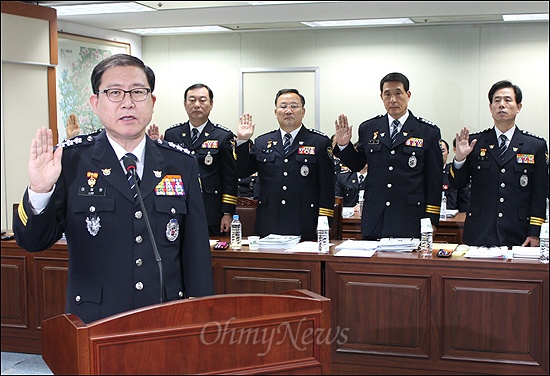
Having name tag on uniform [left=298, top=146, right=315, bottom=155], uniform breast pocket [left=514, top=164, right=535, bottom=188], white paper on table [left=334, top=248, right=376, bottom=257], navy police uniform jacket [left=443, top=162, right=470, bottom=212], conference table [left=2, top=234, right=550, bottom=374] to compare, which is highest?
name tag on uniform [left=298, top=146, right=315, bottom=155]

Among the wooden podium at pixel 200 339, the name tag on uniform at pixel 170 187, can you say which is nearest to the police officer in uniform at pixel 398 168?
the name tag on uniform at pixel 170 187

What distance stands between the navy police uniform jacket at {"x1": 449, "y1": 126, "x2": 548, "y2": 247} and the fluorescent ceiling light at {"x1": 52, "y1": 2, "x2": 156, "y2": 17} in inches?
184

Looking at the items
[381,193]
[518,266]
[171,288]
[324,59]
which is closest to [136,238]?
[171,288]

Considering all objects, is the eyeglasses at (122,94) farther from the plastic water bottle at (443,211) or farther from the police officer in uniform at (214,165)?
the plastic water bottle at (443,211)

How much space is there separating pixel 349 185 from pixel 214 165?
8.42ft

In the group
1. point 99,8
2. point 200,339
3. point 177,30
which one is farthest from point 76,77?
point 200,339

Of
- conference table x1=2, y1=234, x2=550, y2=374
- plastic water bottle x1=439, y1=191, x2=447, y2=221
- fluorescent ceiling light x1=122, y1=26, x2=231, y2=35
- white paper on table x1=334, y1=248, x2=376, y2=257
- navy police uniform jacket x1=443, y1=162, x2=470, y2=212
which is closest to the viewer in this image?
conference table x1=2, y1=234, x2=550, y2=374

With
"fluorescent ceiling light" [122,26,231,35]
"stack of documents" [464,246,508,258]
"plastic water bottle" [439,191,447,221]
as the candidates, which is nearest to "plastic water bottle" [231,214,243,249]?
"stack of documents" [464,246,508,258]

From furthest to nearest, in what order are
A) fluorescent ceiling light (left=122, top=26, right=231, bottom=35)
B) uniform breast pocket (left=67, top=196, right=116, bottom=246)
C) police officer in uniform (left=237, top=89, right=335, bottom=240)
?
fluorescent ceiling light (left=122, top=26, right=231, bottom=35)
police officer in uniform (left=237, top=89, right=335, bottom=240)
uniform breast pocket (left=67, top=196, right=116, bottom=246)

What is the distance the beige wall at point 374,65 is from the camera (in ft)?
29.8

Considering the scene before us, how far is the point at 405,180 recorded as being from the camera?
4.72m

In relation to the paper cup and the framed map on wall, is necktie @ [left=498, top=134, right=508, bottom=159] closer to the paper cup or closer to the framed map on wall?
the paper cup

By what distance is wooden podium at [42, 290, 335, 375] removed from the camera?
176 centimetres

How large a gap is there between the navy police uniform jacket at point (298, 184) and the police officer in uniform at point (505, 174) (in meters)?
0.90
